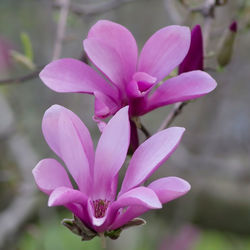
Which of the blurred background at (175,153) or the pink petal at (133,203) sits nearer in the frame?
the pink petal at (133,203)

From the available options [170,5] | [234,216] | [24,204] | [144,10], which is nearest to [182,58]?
[170,5]

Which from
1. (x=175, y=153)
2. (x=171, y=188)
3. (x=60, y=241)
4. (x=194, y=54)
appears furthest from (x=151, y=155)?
(x=60, y=241)

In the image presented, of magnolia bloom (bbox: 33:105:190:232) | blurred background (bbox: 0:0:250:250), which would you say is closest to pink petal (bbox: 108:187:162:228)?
magnolia bloom (bbox: 33:105:190:232)

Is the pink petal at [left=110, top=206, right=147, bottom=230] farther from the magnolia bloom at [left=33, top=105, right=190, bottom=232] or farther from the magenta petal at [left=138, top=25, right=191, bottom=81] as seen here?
the magenta petal at [left=138, top=25, right=191, bottom=81]

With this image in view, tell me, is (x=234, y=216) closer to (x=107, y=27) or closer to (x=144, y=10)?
(x=107, y=27)

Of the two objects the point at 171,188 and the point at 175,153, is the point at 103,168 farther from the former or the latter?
the point at 175,153

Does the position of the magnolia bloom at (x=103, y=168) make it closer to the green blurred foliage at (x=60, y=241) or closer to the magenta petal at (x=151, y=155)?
the magenta petal at (x=151, y=155)

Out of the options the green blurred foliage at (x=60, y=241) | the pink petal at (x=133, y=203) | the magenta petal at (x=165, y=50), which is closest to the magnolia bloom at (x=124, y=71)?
the magenta petal at (x=165, y=50)

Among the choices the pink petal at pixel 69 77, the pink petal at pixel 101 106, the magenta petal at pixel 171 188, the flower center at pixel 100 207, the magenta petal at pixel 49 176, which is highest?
the pink petal at pixel 69 77
